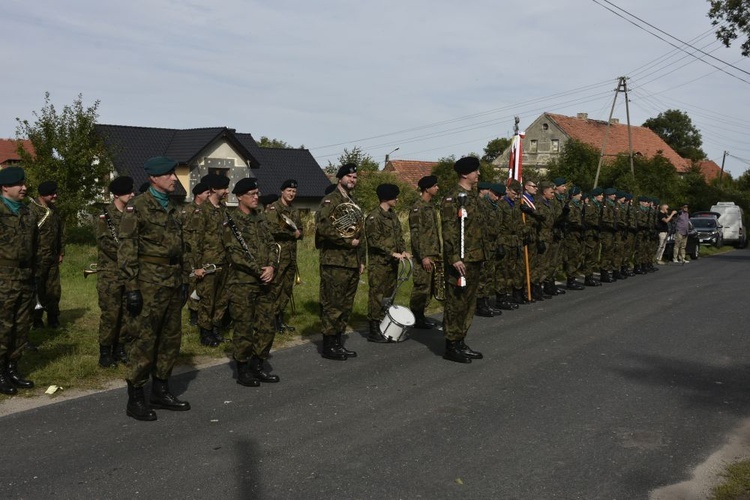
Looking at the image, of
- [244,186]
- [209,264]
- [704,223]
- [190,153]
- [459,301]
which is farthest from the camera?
[190,153]

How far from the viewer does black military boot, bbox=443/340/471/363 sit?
870cm

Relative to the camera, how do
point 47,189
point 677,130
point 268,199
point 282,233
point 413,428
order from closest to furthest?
point 413,428, point 47,189, point 282,233, point 268,199, point 677,130

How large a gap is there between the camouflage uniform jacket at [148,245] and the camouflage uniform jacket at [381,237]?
3924 millimetres

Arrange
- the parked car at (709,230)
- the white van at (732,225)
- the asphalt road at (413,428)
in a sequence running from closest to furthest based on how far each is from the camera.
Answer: the asphalt road at (413,428) → the parked car at (709,230) → the white van at (732,225)

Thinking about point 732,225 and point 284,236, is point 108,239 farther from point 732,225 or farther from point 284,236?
point 732,225

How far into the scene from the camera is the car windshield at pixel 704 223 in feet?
111

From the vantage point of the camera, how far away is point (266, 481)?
499 cm

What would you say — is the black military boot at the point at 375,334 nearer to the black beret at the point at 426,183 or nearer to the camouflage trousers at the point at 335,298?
the camouflage trousers at the point at 335,298

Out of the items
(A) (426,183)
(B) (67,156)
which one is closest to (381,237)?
(A) (426,183)

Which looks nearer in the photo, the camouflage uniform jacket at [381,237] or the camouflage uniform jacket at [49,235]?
the camouflage uniform jacket at [49,235]

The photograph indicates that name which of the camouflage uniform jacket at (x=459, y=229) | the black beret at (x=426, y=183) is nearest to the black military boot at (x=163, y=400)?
the camouflage uniform jacket at (x=459, y=229)

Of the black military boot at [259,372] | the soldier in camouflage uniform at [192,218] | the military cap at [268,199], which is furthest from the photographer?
the military cap at [268,199]

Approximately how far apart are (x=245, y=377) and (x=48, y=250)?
13.8 ft

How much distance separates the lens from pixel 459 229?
8484mm
